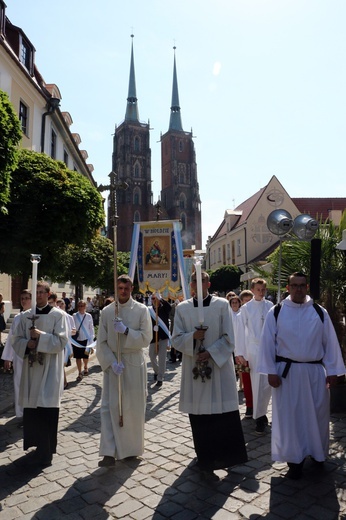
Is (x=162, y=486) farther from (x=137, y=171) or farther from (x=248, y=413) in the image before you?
(x=137, y=171)

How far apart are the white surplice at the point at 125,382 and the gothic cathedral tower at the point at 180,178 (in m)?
87.7

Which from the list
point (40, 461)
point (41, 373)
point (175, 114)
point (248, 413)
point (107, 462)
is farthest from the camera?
point (175, 114)

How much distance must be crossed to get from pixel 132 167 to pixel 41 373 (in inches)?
3633

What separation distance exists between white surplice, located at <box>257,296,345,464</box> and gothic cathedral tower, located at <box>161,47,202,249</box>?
88.3 metres

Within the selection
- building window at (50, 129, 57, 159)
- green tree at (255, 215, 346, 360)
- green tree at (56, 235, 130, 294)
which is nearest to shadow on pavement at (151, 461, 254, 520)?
green tree at (255, 215, 346, 360)

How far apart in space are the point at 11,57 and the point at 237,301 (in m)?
15.2

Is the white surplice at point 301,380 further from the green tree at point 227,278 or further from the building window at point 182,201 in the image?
the building window at point 182,201

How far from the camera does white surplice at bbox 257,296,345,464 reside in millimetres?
4457

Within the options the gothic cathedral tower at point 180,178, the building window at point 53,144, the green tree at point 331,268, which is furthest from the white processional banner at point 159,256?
the gothic cathedral tower at point 180,178

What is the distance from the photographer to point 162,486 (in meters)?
4.33

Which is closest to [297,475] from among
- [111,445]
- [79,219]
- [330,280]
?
[111,445]

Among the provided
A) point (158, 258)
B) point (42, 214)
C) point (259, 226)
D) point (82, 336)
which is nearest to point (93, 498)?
point (82, 336)

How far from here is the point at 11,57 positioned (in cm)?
1861

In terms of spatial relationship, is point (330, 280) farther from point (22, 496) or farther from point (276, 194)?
point (276, 194)
